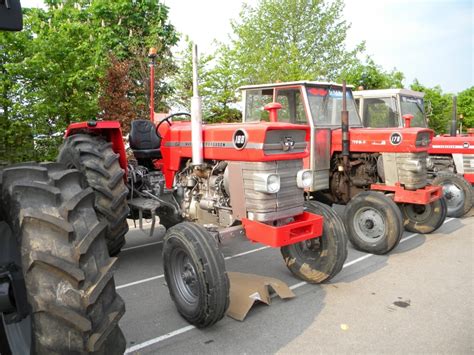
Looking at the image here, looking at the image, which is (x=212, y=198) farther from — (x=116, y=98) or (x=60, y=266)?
(x=116, y=98)

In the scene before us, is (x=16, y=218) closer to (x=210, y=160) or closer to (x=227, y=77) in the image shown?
(x=210, y=160)

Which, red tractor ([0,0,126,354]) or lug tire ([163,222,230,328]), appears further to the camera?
lug tire ([163,222,230,328])

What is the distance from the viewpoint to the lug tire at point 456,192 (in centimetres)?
723

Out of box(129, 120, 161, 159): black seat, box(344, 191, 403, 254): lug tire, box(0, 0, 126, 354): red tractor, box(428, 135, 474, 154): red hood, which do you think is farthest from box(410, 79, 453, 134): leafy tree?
box(0, 0, 126, 354): red tractor

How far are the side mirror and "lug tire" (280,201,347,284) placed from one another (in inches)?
118

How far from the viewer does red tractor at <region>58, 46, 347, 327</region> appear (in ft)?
10.5

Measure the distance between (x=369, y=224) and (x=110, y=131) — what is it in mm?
3437

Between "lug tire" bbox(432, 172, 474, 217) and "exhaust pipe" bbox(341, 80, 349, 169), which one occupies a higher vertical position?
"exhaust pipe" bbox(341, 80, 349, 169)

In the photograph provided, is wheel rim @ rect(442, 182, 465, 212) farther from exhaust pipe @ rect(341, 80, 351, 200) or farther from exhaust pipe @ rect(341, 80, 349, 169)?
exhaust pipe @ rect(341, 80, 349, 169)

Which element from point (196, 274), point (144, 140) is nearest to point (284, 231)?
point (196, 274)

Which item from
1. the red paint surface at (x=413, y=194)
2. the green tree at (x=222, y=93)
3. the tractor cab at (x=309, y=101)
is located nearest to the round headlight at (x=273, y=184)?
the tractor cab at (x=309, y=101)

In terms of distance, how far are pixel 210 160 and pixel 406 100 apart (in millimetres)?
5028

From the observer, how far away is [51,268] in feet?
5.22

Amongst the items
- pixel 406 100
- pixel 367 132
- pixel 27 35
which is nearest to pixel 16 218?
pixel 367 132
